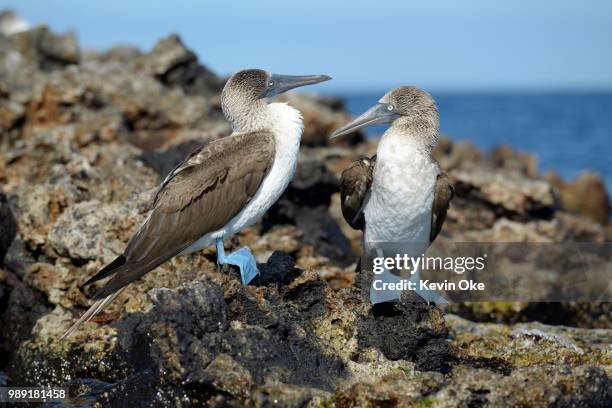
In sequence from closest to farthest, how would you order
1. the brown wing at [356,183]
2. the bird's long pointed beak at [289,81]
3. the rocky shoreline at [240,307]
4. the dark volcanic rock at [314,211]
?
1. the rocky shoreline at [240,307]
2. the brown wing at [356,183]
3. the bird's long pointed beak at [289,81]
4. the dark volcanic rock at [314,211]

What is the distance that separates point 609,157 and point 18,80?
29.2 meters

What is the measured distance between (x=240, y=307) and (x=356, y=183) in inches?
61.4

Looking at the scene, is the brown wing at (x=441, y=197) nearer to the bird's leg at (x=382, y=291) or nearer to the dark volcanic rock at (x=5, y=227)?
the bird's leg at (x=382, y=291)

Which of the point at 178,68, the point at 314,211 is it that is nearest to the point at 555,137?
the point at 178,68

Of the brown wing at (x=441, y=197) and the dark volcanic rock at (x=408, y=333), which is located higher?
the brown wing at (x=441, y=197)

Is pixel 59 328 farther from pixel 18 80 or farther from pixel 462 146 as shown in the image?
pixel 462 146

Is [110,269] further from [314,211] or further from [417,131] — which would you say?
[314,211]

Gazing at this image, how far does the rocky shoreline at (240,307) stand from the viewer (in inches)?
221

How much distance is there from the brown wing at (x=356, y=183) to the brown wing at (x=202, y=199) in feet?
2.47

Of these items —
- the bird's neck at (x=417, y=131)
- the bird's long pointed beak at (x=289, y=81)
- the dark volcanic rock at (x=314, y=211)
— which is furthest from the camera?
the dark volcanic rock at (x=314, y=211)

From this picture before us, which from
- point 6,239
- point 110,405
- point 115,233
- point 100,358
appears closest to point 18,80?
point 6,239

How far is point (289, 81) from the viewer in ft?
25.0

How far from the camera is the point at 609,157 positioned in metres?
38.7

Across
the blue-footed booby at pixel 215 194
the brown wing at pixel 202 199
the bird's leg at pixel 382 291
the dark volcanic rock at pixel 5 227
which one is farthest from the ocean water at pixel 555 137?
the brown wing at pixel 202 199
